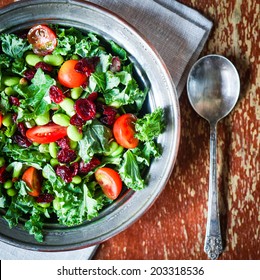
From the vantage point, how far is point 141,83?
1.39 metres

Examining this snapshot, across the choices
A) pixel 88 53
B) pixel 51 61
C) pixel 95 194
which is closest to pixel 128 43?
pixel 88 53

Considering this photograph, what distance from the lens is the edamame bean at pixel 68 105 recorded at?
51.8 inches

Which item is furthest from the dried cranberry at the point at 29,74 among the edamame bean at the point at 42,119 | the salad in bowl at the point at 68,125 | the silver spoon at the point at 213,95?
the silver spoon at the point at 213,95

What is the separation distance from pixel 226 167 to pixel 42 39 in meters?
0.72

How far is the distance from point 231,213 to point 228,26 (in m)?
0.62

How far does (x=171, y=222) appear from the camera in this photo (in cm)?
150

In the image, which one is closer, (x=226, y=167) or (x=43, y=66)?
(x=43, y=66)

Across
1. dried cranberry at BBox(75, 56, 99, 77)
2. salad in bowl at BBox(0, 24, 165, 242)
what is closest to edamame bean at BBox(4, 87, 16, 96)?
salad in bowl at BBox(0, 24, 165, 242)

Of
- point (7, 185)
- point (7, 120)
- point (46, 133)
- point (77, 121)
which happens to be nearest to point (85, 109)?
point (77, 121)

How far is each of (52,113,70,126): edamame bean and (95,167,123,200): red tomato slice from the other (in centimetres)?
18

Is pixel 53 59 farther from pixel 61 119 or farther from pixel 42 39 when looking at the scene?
pixel 61 119

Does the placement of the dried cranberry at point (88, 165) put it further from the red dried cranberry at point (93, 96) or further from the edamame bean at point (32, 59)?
the edamame bean at point (32, 59)

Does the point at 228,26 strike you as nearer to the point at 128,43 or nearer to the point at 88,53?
the point at 128,43

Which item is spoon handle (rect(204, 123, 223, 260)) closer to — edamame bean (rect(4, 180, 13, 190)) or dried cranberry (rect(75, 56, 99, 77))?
dried cranberry (rect(75, 56, 99, 77))
